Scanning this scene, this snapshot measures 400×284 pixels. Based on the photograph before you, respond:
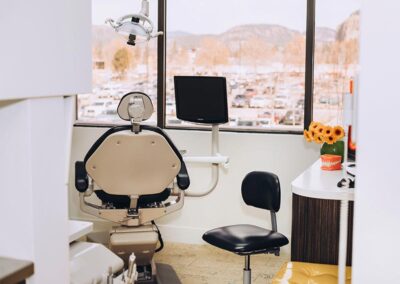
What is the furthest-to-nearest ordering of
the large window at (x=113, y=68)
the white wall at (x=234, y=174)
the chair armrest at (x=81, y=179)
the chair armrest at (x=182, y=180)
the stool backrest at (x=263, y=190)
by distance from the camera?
the large window at (x=113, y=68)
the white wall at (x=234, y=174)
the chair armrest at (x=182, y=180)
the chair armrest at (x=81, y=179)
the stool backrest at (x=263, y=190)

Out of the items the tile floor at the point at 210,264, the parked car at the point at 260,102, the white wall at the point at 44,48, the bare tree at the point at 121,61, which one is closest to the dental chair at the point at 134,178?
the tile floor at the point at 210,264

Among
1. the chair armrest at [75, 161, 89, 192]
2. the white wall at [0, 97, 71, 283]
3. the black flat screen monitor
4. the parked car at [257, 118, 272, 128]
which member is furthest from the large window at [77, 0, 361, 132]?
the white wall at [0, 97, 71, 283]

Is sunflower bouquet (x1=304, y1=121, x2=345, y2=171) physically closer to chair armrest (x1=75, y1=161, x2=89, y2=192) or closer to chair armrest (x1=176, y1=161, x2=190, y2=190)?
chair armrest (x1=176, y1=161, x2=190, y2=190)

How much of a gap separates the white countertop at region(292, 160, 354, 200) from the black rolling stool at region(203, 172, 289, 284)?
227 mm

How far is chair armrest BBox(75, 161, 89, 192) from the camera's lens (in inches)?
152

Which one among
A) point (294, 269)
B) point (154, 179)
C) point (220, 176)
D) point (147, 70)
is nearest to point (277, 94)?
point (220, 176)

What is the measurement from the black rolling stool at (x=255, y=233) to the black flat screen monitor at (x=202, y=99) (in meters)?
1.00

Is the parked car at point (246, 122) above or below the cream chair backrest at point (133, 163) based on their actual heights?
above

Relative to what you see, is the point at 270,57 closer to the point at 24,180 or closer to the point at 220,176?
the point at 220,176

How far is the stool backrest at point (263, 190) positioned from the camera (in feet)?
10.9

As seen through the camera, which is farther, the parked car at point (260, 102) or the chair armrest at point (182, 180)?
the parked car at point (260, 102)

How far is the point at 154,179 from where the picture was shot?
383 cm

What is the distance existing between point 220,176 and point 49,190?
3.14m

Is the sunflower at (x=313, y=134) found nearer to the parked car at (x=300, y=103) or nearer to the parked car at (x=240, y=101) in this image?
the parked car at (x=300, y=103)
